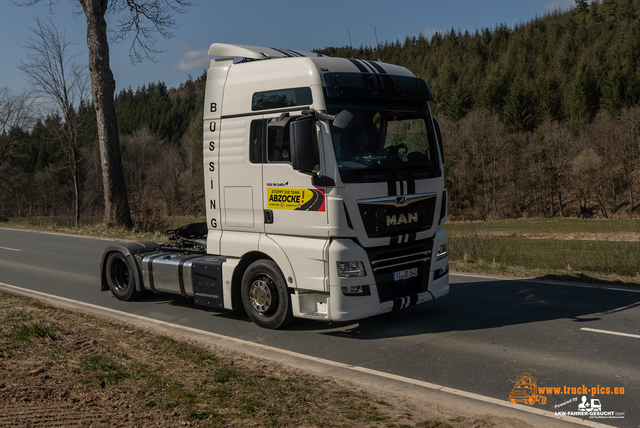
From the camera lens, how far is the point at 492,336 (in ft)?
22.9

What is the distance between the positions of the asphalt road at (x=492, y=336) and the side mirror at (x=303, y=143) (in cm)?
226

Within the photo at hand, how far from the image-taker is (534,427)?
438cm

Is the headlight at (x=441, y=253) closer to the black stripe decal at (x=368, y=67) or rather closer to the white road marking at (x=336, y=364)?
the white road marking at (x=336, y=364)

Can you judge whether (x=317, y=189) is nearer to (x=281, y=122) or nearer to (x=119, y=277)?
(x=281, y=122)

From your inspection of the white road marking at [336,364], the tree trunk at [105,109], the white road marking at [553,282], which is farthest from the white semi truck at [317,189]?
the tree trunk at [105,109]

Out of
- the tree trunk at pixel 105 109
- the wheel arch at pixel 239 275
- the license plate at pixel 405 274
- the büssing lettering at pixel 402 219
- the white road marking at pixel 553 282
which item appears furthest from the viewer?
the tree trunk at pixel 105 109

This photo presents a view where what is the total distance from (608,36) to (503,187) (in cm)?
5690

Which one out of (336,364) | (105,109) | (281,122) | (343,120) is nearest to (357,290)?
(336,364)

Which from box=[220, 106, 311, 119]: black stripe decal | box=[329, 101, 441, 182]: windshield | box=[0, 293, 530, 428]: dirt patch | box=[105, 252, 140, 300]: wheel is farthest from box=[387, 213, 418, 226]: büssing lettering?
box=[105, 252, 140, 300]: wheel

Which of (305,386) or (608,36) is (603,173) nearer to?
(608,36)

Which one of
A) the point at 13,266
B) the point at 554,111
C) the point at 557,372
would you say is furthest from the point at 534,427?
the point at 554,111

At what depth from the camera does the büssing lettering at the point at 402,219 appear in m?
7.13

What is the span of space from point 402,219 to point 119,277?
5679 mm

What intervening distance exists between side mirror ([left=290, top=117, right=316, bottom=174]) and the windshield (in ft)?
1.03
